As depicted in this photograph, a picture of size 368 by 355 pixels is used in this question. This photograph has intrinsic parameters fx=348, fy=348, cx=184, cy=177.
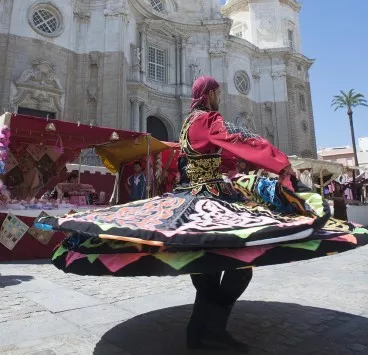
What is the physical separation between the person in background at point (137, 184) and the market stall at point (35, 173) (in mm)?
1136

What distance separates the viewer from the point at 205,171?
2904mm

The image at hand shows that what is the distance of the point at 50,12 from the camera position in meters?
21.2

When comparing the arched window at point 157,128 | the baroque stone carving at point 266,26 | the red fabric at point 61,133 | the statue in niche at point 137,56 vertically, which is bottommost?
the red fabric at point 61,133

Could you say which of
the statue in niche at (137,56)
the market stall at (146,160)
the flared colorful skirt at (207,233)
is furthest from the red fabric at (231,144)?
the statue in niche at (137,56)

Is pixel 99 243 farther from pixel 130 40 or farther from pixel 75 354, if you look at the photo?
pixel 130 40

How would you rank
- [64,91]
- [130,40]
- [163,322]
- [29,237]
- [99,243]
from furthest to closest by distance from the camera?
[130,40], [64,91], [29,237], [163,322], [99,243]

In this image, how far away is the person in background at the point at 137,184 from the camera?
10619 millimetres

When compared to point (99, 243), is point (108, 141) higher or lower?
higher

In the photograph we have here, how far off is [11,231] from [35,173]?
3256 millimetres

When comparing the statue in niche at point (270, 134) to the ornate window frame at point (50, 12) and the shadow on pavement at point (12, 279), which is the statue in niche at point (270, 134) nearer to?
the ornate window frame at point (50, 12)

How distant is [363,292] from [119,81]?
19757 mm

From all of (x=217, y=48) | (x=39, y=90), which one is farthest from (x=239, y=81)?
(x=39, y=90)

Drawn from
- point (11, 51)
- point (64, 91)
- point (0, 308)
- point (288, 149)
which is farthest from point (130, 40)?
point (0, 308)

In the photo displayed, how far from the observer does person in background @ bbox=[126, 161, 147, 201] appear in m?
10.6
